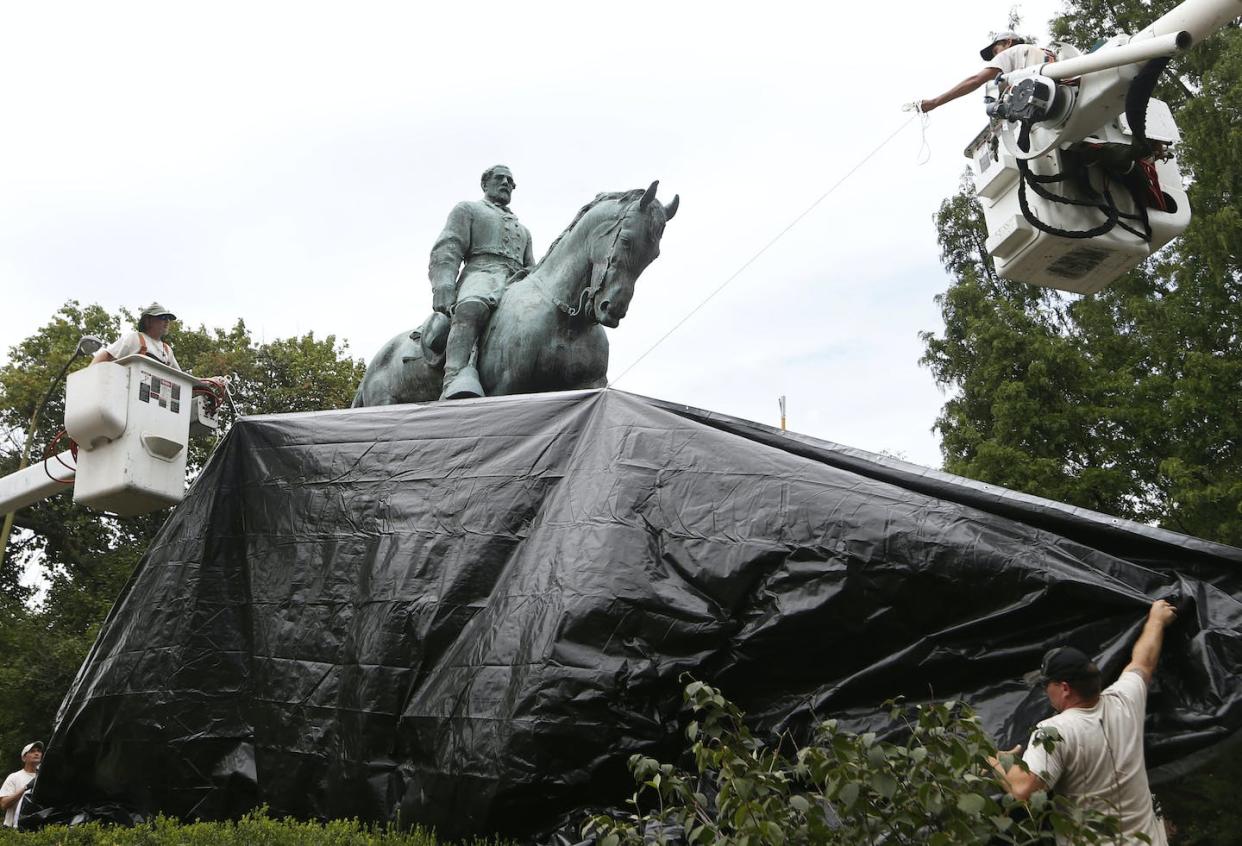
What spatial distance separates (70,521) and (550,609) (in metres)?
21.3

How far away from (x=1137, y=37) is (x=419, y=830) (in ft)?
15.5

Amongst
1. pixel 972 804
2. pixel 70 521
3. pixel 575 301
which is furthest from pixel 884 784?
pixel 70 521

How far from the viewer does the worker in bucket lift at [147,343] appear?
289 inches

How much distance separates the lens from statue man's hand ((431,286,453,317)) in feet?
25.9

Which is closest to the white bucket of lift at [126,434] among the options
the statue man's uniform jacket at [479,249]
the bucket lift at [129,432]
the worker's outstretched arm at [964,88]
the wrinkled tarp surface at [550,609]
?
A: the bucket lift at [129,432]

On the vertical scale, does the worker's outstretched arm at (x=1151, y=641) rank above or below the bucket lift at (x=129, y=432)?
below

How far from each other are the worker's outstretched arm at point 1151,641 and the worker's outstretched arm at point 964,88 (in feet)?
11.8

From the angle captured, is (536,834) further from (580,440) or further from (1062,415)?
(1062,415)

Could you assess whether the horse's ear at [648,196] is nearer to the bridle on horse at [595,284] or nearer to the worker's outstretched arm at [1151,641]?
the bridle on horse at [595,284]

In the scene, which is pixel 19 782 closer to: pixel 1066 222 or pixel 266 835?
pixel 266 835

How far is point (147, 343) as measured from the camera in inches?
293

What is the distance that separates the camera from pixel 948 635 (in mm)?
4203

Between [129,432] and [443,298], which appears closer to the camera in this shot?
[129,432]

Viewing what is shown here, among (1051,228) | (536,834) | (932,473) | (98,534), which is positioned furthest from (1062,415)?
(98,534)
